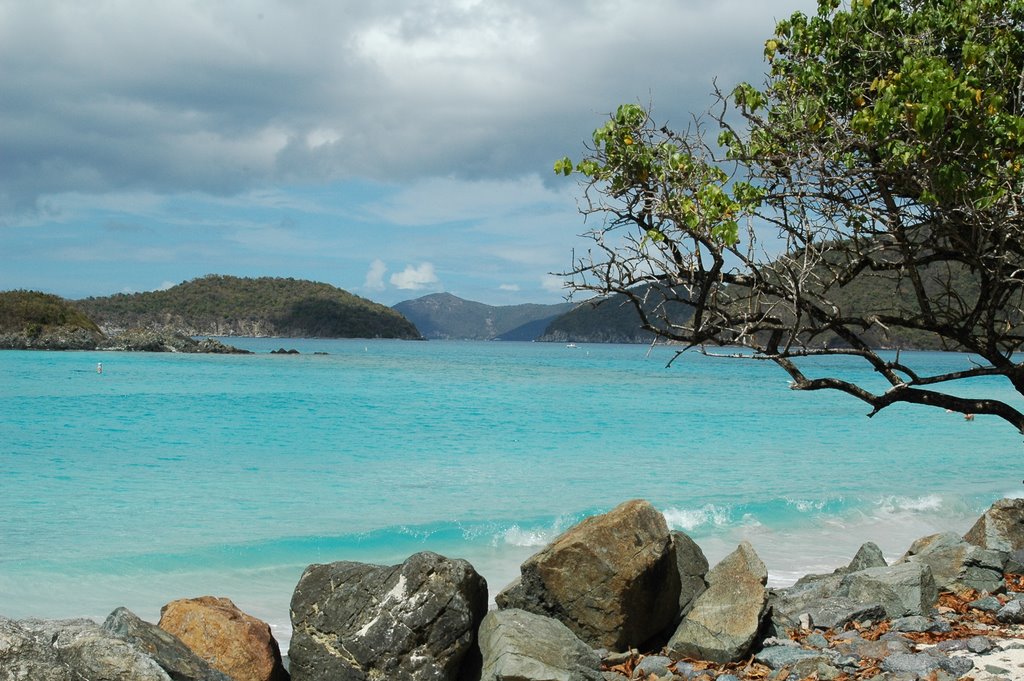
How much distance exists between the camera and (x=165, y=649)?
20.4 ft

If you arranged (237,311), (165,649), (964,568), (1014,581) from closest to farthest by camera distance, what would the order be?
(165,649) < (964,568) < (1014,581) < (237,311)

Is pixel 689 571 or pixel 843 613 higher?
pixel 689 571

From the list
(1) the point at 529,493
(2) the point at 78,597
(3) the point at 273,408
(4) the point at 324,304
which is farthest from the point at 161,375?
(4) the point at 324,304

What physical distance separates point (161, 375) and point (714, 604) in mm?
56245

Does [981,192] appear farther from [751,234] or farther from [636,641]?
[636,641]

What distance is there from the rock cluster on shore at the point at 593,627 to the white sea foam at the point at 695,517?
24.2 ft

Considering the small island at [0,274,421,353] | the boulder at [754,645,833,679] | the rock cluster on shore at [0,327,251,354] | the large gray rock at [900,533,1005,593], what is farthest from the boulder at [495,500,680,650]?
the small island at [0,274,421,353]

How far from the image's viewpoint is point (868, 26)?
6.96 meters

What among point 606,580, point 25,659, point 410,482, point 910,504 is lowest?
point 910,504

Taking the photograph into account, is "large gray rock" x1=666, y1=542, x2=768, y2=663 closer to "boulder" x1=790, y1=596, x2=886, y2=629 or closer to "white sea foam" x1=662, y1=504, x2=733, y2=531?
"boulder" x1=790, y1=596, x2=886, y2=629

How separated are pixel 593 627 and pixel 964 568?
435 centimetres

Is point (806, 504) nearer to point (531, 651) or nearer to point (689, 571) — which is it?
point (689, 571)

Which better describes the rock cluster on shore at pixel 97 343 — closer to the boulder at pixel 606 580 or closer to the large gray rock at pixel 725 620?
the boulder at pixel 606 580

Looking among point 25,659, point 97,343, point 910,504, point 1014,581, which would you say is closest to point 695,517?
point 910,504
